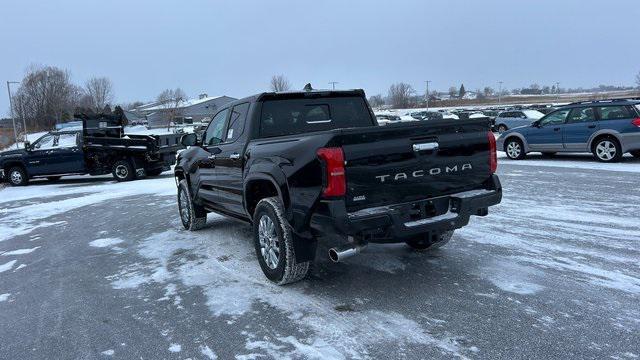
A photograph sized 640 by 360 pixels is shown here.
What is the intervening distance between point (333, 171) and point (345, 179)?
13 cm

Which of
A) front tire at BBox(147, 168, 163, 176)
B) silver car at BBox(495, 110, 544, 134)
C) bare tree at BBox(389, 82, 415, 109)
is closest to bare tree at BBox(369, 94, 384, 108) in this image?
bare tree at BBox(389, 82, 415, 109)

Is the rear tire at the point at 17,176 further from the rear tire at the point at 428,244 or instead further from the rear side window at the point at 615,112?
the rear side window at the point at 615,112

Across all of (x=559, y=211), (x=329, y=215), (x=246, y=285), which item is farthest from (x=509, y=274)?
(x=559, y=211)

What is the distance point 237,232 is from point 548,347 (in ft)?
16.1

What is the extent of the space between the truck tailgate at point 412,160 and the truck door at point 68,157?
14975 mm

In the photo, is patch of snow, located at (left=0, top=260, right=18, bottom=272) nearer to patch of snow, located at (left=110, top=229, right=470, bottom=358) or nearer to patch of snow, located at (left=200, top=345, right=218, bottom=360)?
patch of snow, located at (left=110, top=229, right=470, bottom=358)

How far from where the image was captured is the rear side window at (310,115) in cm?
569

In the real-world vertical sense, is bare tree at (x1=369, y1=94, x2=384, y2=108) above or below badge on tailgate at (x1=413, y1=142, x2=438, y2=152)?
above

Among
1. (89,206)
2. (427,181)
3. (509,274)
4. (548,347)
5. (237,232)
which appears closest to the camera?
(548,347)

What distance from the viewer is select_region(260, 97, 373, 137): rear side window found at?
5688mm

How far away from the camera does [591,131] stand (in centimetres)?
1327

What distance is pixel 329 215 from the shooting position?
13.3 feet

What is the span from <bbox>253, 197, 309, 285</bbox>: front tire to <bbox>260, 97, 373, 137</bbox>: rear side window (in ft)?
3.52

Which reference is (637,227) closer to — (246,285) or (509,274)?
(509,274)
